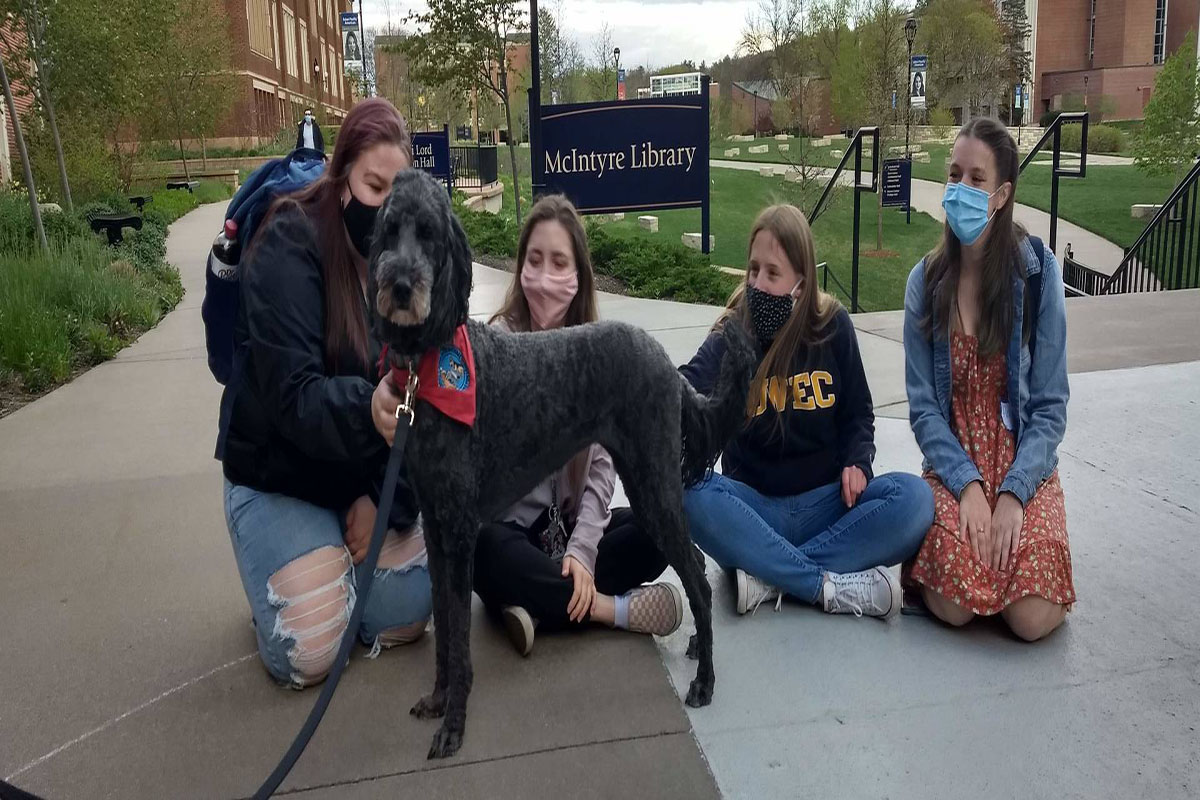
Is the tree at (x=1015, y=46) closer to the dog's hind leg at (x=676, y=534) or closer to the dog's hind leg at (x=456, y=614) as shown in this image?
the dog's hind leg at (x=676, y=534)

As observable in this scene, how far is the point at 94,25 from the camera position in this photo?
13.7 m

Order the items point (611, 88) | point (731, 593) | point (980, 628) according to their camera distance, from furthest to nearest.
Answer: point (611, 88)
point (731, 593)
point (980, 628)

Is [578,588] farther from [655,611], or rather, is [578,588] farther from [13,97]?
[13,97]

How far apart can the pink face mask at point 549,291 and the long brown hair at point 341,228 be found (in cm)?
71

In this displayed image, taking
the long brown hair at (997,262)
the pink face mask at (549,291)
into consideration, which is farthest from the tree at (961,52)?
the pink face mask at (549,291)

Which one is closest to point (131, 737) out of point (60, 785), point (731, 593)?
point (60, 785)

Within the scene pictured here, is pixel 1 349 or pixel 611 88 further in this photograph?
pixel 611 88

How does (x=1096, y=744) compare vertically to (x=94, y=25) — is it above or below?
below

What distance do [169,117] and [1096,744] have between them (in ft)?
91.4

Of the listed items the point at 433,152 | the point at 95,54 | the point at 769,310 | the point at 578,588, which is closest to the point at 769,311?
the point at 769,310

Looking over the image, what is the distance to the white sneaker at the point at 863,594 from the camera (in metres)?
3.19

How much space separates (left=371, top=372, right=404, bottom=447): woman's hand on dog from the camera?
7.80ft

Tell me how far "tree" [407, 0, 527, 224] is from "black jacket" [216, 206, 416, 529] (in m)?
13.6

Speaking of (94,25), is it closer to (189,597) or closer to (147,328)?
(147,328)
